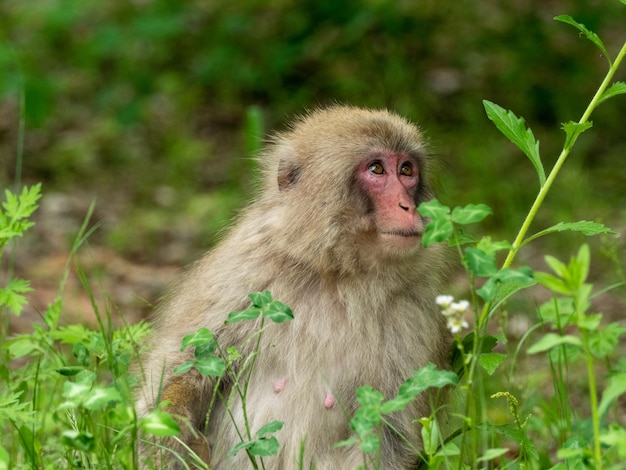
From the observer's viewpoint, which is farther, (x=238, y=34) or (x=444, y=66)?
(x=444, y=66)

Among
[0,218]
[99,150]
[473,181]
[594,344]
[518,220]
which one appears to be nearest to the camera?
[594,344]

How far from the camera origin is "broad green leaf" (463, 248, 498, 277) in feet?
9.64

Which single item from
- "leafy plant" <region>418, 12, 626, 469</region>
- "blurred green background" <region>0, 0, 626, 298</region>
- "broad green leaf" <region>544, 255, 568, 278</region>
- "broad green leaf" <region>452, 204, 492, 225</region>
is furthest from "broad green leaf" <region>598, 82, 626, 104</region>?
"blurred green background" <region>0, 0, 626, 298</region>

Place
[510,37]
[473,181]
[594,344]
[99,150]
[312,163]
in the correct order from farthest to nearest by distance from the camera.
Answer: [99,150]
[510,37]
[473,181]
[312,163]
[594,344]

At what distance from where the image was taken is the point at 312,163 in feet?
13.9

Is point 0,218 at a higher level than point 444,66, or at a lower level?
higher

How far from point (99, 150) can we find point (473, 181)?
350cm

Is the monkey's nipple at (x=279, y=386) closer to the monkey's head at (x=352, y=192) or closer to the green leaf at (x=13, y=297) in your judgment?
the monkey's head at (x=352, y=192)

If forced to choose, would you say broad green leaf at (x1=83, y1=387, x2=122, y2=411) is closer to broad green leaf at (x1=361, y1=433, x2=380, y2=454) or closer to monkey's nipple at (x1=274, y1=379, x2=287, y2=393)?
broad green leaf at (x1=361, y1=433, x2=380, y2=454)

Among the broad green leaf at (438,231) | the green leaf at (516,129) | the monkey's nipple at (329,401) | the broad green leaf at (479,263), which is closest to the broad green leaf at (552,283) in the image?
the broad green leaf at (479,263)

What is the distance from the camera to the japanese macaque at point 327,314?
3977 millimetres

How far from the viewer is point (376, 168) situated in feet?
13.5

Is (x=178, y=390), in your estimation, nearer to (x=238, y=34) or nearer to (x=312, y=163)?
(x=312, y=163)

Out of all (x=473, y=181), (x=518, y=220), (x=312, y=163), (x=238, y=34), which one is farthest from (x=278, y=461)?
(x=238, y=34)
